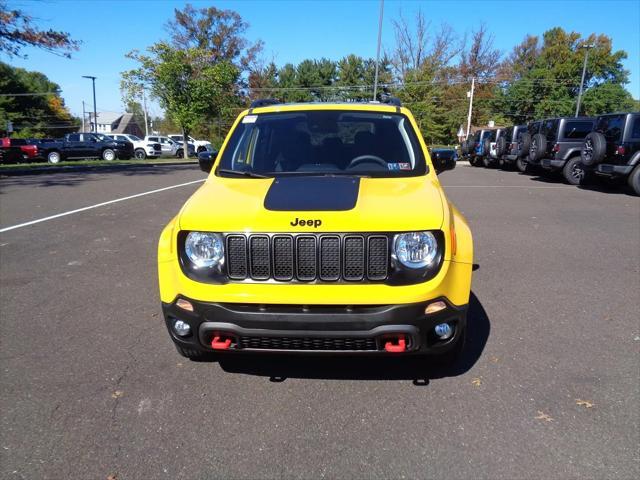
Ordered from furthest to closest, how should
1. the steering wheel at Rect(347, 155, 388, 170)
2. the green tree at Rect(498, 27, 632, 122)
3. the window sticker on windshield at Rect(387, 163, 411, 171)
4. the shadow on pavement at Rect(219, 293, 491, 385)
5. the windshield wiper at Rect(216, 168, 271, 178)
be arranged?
the green tree at Rect(498, 27, 632, 122) < the steering wheel at Rect(347, 155, 388, 170) < the window sticker on windshield at Rect(387, 163, 411, 171) < the windshield wiper at Rect(216, 168, 271, 178) < the shadow on pavement at Rect(219, 293, 491, 385)

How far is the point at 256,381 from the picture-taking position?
3.28 meters

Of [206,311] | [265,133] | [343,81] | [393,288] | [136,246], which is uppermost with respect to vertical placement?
[343,81]

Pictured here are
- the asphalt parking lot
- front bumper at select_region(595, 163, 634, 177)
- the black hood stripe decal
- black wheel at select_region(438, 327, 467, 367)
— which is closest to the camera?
the asphalt parking lot

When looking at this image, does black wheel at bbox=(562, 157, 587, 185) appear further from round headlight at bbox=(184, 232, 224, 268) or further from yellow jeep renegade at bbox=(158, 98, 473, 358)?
round headlight at bbox=(184, 232, 224, 268)

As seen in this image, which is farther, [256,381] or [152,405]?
[256,381]

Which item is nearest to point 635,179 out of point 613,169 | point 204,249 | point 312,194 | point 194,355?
point 613,169

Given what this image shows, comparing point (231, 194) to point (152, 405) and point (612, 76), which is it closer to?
point (152, 405)

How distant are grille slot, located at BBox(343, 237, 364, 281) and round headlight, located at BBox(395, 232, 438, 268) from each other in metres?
0.20

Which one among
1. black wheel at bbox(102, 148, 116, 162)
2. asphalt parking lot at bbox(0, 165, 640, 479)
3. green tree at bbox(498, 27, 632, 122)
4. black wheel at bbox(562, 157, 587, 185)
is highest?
green tree at bbox(498, 27, 632, 122)

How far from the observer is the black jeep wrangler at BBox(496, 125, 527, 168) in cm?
2088

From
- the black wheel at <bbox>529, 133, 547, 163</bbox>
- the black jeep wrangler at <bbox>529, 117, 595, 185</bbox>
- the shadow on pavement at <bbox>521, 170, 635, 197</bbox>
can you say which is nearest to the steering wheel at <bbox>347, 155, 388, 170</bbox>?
the shadow on pavement at <bbox>521, 170, 635, 197</bbox>

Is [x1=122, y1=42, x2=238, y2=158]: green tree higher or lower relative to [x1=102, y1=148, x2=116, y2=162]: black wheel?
higher

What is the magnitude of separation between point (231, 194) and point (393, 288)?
1.24m

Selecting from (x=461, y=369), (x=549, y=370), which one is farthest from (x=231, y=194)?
(x=549, y=370)
